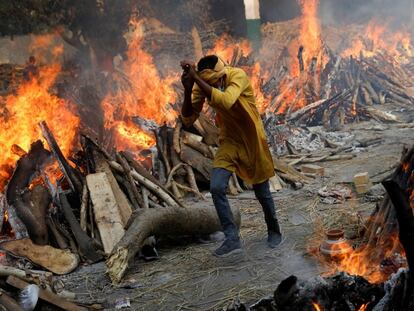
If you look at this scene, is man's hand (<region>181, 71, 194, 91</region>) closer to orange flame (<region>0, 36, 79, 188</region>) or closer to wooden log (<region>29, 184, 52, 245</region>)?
wooden log (<region>29, 184, 52, 245</region>)

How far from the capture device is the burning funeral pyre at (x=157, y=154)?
4.00m

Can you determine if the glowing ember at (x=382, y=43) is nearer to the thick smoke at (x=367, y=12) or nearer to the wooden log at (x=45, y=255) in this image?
the thick smoke at (x=367, y=12)

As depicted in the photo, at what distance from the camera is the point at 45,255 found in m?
5.62

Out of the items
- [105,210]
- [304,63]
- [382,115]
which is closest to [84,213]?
[105,210]

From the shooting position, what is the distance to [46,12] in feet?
36.9

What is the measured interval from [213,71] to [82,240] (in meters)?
2.66

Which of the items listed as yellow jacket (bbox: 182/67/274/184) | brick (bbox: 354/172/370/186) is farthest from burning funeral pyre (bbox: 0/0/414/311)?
brick (bbox: 354/172/370/186)

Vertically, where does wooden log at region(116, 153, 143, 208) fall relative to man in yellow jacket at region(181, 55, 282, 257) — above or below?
below

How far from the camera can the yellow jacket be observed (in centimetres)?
516

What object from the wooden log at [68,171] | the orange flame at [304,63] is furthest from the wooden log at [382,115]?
the wooden log at [68,171]

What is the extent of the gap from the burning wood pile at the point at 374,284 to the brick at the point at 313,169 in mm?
4715

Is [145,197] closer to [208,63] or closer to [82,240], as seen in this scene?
[82,240]

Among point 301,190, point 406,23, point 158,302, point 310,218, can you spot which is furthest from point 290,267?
point 406,23

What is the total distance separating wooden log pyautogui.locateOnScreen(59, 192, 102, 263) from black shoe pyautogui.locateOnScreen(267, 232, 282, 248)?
2.04 metres
